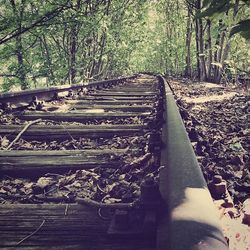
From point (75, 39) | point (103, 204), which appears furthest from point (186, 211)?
point (75, 39)

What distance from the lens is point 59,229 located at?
5.23 ft

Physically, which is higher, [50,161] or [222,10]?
[222,10]

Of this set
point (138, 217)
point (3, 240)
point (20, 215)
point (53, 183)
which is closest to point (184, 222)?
point (138, 217)

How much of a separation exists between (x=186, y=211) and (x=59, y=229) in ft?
2.23

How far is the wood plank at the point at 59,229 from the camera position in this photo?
1.45 metres

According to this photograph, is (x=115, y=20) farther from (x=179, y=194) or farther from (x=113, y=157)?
(x=179, y=194)

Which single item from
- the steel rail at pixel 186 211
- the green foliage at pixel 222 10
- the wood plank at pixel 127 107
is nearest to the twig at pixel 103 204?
the steel rail at pixel 186 211

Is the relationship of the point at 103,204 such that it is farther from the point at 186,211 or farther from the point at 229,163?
the point at 229,163

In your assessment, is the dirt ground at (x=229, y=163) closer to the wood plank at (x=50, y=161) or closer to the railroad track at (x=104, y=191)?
the railroad track at (x=104, y=191)

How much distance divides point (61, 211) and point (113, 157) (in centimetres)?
90

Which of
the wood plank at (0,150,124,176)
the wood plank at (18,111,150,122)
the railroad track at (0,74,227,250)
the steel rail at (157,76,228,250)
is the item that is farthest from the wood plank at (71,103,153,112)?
the steel rail at (157,76,228,250)

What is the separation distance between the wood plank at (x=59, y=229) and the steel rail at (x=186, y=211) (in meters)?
Answer: 0.22

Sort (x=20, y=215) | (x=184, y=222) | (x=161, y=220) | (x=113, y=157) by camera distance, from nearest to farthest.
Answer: (x=184, y=222)
(x=161, y=220)
(x=20, y=215)
(x=113, y=157)

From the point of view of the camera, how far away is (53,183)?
2.24 m
